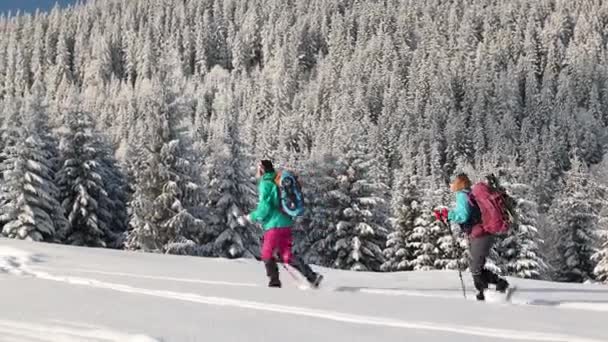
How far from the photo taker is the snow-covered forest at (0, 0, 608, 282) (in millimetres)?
28344

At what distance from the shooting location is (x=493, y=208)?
7.15m

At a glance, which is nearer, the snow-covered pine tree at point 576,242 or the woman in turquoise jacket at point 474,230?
the woman in turquoise jacket at point 474,230

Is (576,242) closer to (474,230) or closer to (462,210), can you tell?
(474,230)

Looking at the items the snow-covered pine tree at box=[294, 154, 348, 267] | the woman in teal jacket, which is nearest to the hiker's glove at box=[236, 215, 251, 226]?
the snow-covered pine tree at box=[294, 154, 348, 267]

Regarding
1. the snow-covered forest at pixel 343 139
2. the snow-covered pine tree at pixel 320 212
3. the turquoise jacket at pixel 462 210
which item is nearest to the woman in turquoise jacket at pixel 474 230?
the turquoise jacket at pixel 462 210

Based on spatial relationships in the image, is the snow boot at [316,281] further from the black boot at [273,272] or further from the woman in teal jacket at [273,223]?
the black boot at [273,272]

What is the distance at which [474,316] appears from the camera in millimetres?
5676

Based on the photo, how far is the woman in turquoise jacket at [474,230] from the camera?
7172 mm

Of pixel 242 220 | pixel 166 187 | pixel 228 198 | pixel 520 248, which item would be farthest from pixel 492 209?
pixel 520 248

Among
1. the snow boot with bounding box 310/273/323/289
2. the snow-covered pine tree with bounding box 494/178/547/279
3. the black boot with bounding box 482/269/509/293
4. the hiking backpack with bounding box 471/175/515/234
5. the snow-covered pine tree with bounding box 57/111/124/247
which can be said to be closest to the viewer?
the hiking backpack with bounding box 471/175/515/234

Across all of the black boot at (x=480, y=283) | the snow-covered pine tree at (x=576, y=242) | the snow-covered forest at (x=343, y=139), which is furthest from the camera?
the snow-covered pine tree at (x=576, y=242)

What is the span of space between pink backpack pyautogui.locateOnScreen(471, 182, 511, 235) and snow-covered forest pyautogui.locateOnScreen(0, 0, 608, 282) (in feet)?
10.6

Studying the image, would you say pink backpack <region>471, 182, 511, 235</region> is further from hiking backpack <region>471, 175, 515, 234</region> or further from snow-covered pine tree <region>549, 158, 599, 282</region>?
snow-covered pine tree <region>549, 158, 599, 282</region>

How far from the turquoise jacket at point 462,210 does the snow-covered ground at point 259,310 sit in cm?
92
